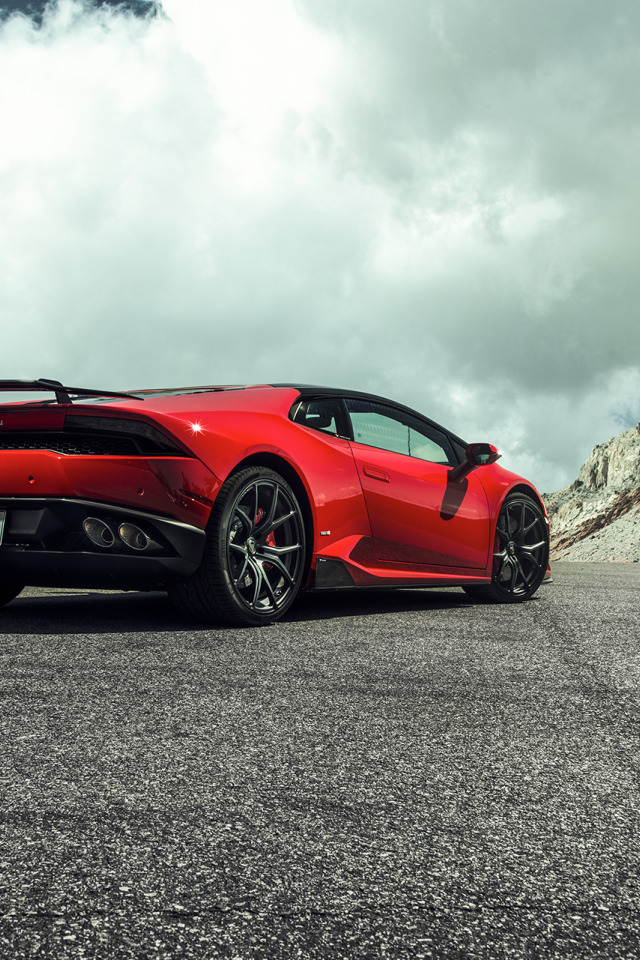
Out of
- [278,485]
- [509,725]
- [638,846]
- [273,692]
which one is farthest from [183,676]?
[638,846]

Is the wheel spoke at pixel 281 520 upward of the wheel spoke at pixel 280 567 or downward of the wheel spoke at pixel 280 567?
upward

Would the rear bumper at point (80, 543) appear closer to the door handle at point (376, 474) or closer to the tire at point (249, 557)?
the tire at point (249, 557)

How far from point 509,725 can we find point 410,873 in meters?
1.17

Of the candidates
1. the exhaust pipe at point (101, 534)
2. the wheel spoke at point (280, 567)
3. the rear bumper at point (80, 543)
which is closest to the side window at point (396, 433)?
the wheel spoke at point (280, 567)

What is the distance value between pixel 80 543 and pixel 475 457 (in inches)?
122

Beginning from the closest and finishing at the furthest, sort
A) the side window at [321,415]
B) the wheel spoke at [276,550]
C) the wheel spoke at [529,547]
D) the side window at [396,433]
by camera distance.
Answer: the wheel spoke at [276,550] → the side window at [321,415] → the side window at [396,433] → the wheel spoke at [529,547]

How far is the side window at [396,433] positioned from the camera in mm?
5465

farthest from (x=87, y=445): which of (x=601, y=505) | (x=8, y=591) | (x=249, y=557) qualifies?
(x=601, y=505)

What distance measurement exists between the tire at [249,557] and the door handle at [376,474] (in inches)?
25.6

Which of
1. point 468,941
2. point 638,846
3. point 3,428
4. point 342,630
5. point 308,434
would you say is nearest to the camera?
point 468,941

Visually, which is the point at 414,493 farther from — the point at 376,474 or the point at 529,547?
the point at 529,547

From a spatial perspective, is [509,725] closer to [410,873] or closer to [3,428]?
[410,873]

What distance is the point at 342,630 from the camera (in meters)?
4.56

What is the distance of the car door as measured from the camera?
17.3 feet
